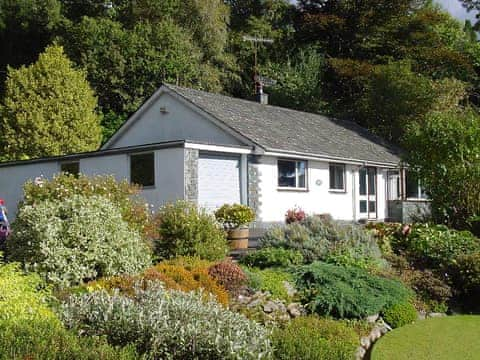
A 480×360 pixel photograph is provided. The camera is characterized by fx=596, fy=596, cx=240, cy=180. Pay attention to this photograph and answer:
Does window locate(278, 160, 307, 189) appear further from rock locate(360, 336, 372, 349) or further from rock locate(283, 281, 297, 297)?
rock locate(360, 336, 372, 349)

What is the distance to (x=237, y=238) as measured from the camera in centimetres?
1445

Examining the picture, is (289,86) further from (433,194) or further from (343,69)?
(433,194)

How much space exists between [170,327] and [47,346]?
150 cm

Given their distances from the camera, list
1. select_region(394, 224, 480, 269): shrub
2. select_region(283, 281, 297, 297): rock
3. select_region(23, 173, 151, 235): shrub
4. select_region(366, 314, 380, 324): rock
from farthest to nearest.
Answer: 1. select_region(394, 224, 480, 269): shrub
2. select_region(23, 173, 151, 235): shrub
3. select_region(283, 281, 297, 297): rock
4. select_region(366, 314, 380, 324): rock

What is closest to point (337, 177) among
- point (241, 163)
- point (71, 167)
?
point (241, 163)

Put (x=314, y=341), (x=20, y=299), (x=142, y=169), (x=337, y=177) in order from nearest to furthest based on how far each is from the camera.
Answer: (x=20, y=299)
(x=314, y=341)
(x=142, y=169)
(x=337, y=177)

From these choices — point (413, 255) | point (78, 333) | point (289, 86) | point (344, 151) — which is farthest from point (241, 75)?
point (78, 333)

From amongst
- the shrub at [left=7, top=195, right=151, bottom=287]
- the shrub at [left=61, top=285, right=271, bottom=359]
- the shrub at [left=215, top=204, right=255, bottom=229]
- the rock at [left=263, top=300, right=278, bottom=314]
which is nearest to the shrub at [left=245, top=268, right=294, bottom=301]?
the rock at [left=263, top=300, right=278, bottom=314]

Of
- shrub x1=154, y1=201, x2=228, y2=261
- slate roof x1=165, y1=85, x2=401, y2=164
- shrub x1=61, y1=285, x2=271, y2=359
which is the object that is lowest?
shrub x1=61, y1=285, x2=271, y2=359

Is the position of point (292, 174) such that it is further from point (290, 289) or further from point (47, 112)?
point (47, 112)

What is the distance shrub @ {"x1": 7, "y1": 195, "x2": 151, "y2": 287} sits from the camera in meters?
8.59

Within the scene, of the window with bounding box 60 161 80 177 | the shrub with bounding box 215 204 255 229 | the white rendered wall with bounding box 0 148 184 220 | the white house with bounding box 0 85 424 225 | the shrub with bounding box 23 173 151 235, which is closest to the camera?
the shrub with bounding box 23 173 151 235

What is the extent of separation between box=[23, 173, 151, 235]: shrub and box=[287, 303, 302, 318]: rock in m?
3.86

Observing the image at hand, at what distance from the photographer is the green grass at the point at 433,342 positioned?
7.95 m
